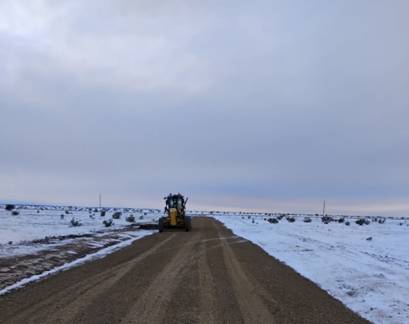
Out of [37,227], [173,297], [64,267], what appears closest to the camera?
[173,297]

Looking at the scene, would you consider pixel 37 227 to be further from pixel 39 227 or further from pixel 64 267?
pixel 64 267

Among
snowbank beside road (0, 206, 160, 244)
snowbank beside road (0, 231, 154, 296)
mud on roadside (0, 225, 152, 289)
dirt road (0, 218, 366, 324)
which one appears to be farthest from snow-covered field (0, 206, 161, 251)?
dirt road (0, 218, 366, 324)

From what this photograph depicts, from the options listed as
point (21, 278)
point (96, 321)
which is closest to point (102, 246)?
point (21, 278)

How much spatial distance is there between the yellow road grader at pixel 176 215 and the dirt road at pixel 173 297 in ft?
79.5

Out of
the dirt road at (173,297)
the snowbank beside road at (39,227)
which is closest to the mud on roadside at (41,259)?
the dirt road at (173,297)

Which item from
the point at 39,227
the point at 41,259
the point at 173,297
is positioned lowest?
the point at 173,297

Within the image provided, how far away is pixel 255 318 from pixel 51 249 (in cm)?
1346

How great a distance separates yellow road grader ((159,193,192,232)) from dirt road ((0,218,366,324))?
24.2 metres

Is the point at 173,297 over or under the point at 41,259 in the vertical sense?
under

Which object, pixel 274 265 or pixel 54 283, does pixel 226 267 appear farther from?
pixel 54 283

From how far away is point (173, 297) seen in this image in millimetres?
10742

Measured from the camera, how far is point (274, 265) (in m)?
17.4

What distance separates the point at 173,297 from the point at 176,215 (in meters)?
31.0

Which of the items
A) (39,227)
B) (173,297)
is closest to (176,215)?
(39,227)
